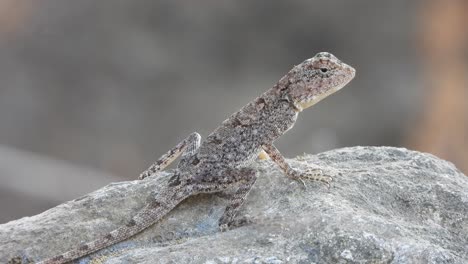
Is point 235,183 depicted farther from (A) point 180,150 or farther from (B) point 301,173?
(A) point 180,150

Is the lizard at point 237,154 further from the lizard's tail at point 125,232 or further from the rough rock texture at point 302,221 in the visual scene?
the rough rock texture at point 302,221

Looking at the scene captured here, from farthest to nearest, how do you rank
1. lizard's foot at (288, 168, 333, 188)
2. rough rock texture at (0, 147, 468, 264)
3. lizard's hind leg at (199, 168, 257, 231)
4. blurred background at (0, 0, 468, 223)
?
blurred background at (0, 0, 468, 223) < lizard's foot at (288, 168, 333, 188) < lizard's hind leg at (199, 168, 257, 231) < rough rock texture at (0, 147, 468, 264)

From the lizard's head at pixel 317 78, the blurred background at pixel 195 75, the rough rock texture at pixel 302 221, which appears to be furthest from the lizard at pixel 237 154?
the blurred background at pixel 195 75

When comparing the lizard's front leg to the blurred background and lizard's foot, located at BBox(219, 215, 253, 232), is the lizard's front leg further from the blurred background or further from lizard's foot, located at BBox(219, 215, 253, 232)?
the blurred background

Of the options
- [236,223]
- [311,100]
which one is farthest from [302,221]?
[311,100]

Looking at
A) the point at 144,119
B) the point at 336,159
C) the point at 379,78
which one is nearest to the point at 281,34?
the point at 379,78

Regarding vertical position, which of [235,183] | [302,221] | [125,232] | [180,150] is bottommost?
[302,221]

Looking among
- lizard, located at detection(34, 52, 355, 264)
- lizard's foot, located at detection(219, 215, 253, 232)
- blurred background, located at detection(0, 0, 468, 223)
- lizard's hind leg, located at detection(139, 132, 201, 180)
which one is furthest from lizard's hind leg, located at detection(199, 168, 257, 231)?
blurred background, located at detection(0, 0, 468, 223)
